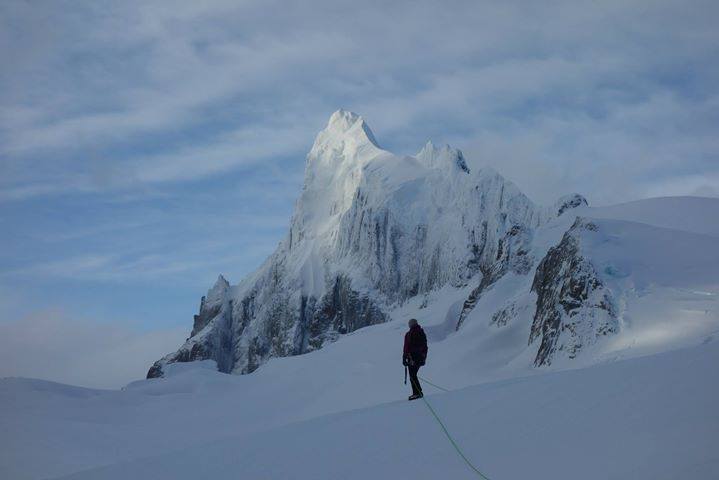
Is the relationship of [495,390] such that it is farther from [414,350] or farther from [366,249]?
[366,249]

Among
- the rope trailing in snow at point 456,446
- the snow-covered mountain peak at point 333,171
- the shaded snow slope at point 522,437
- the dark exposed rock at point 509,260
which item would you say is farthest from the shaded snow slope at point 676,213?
the snow-covered mountain peak at point 333,171

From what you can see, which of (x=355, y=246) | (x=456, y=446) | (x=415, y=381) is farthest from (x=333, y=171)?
(x=456, y=446)

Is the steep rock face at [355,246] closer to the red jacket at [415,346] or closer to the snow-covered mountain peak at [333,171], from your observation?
the snow-covered mountain peak at [333,171]

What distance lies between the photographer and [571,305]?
3469 centimetres

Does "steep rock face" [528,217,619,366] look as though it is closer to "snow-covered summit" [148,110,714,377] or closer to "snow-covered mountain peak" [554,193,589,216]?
"snow-covered summit" [148,110,714,377]

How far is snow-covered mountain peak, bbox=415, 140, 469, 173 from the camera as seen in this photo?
426 feet

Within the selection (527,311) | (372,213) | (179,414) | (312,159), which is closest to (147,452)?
(179,414)

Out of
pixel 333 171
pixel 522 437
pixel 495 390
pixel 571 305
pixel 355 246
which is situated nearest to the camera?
pixel 522 437

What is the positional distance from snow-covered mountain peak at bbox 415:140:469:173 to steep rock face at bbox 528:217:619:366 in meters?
89.8

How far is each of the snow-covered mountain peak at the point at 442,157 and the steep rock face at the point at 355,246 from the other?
22 centimetres

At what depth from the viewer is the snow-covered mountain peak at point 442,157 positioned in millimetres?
129988

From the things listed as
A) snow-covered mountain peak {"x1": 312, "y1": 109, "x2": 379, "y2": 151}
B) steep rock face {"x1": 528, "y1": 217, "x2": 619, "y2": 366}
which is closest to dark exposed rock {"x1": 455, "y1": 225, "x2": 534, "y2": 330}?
steep rock face {"x1": 528, "y1": 217, "x2": 619, "y2": 366}

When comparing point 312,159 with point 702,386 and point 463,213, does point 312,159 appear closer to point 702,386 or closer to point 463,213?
point 463,213

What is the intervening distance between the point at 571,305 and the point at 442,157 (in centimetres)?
10158
